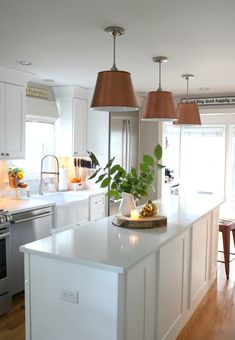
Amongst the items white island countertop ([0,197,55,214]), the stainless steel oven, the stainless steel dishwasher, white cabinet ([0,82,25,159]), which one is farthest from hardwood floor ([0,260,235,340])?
white cabinet ([0,82,25,159])

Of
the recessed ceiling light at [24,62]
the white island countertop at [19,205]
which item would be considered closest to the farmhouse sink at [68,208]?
the white island countertop at [19,205]

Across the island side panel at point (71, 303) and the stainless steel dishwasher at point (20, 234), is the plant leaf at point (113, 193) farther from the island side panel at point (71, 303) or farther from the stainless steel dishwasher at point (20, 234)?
the stainless steel dishwasher at point (20, 234)

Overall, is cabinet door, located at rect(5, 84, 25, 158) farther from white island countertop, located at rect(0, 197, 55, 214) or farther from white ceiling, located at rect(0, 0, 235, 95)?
white island countertop, located at rect(0, 197, 55, 214)

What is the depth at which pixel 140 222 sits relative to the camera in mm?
2736

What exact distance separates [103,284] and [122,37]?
1840 mm

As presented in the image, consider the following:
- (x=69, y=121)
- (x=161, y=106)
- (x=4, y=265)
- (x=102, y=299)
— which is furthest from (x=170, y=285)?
(x=69, y=121)

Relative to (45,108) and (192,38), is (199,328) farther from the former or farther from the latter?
(45,108)

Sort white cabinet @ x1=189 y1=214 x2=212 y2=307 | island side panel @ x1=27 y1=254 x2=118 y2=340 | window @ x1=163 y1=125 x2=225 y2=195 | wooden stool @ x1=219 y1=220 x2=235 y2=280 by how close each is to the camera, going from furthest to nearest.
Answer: window @ x1=163 y1=125 x2=225 y2=195, wooden stool @ x1=219 y1=220 x2=235 y2=280, white cabinet @ x1=189 y1=214 x2=212 y2=307, island side panel @ x1=27 y1=254 x2=118 y2=340

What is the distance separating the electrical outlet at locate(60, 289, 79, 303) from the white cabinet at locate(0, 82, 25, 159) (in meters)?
2.26

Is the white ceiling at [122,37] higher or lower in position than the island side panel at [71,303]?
higher

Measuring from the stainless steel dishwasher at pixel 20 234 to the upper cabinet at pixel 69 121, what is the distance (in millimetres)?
1494

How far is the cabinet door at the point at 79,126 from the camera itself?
517 cm

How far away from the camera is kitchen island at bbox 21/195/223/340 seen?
1.93 metres

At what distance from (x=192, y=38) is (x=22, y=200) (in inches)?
104
